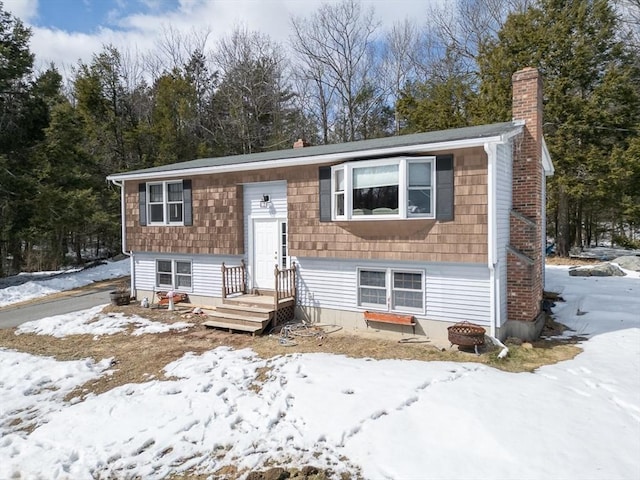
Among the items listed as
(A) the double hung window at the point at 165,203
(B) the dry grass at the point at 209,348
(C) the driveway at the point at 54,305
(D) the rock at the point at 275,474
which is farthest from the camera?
(A) the double hung window at the point at 165,203

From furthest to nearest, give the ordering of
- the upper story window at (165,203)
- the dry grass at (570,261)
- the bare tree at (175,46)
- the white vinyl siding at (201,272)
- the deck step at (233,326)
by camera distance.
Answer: the bare tree at (175,46)
the dry grass at (570,261)
the upper story window at (165,203)
the white vinyl siding at (201,272)
the deck step at (233,326)

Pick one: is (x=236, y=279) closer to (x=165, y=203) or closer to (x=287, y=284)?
(x=287, y=284)

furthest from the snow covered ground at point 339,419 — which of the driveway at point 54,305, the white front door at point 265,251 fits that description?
the driveway at point 54,305

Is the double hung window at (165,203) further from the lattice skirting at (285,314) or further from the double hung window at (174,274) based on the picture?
the lattice skirting at (285,314)

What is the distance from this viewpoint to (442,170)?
26.2ft

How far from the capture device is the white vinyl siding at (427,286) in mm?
7906

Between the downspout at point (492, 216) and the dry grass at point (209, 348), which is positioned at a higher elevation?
the downspout at point (492, 216)

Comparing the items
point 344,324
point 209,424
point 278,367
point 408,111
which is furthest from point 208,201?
point 408,111

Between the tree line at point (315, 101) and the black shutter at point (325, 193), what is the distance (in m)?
13.7

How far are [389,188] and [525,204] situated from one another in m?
3.05

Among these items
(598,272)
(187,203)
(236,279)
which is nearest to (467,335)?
(236,279)

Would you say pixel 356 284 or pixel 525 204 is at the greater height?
pixel 525 204

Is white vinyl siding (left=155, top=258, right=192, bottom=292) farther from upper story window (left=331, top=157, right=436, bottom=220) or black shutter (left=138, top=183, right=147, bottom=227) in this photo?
upper story window (left=331, top=157, right=436, bottom=220)

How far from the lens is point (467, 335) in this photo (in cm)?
730
